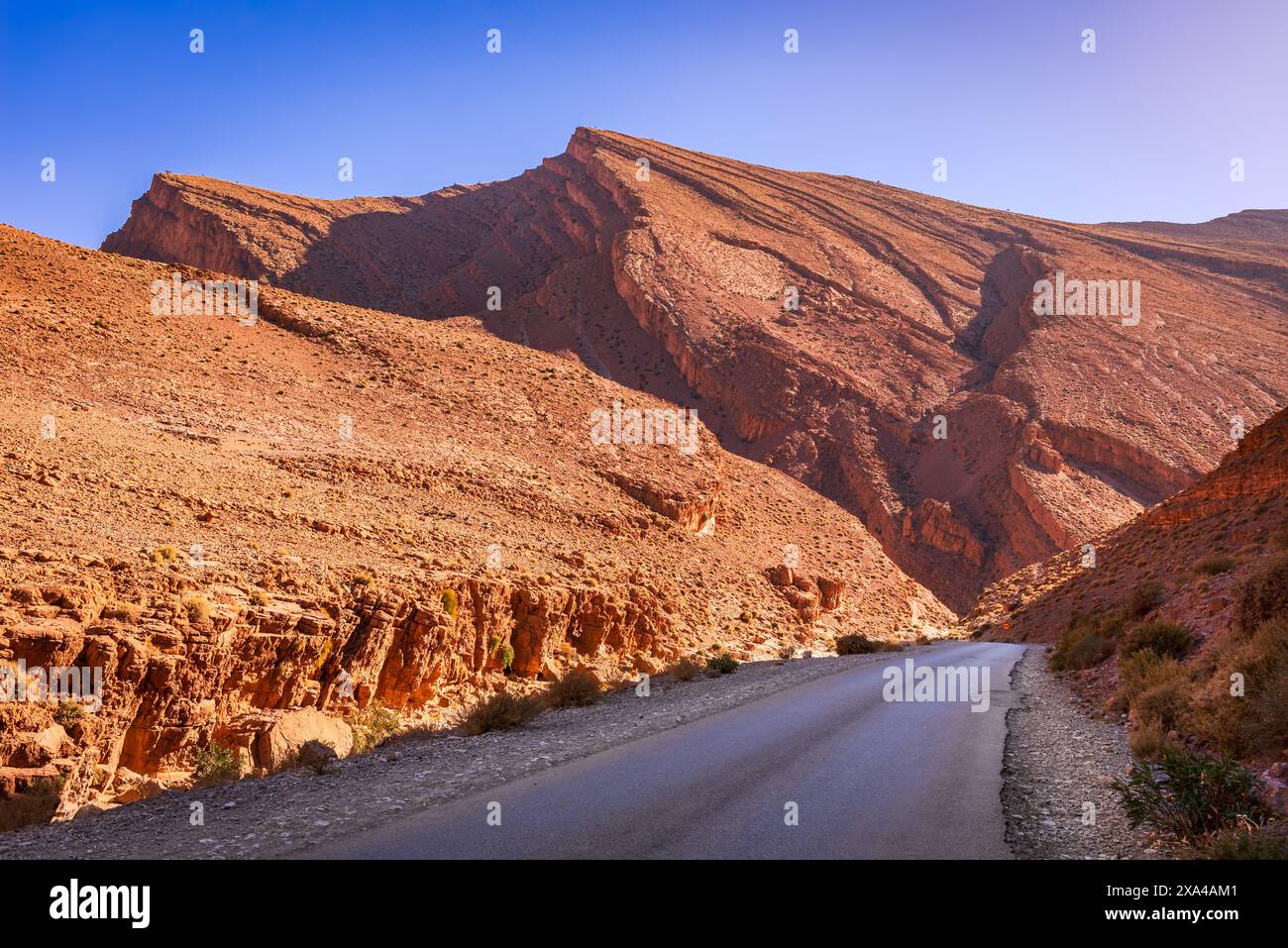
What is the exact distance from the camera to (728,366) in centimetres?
5759

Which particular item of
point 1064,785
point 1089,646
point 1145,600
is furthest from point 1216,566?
point 1064,785

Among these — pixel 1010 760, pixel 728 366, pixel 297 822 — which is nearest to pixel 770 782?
pixel 1010 760

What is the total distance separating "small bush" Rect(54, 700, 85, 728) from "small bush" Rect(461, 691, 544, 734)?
15.7ft

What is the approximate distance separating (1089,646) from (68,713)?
19.7 m

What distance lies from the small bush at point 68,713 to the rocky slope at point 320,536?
0.04 meters

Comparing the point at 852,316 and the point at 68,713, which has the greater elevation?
the point at 852,316

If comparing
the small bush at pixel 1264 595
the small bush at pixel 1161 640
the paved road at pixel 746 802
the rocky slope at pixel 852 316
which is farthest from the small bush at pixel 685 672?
the rocky slope at pixel 852 316

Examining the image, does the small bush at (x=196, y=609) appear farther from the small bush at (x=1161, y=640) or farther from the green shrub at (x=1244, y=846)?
the small bush at (x=1161, y=640)

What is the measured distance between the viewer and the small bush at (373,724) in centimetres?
1353

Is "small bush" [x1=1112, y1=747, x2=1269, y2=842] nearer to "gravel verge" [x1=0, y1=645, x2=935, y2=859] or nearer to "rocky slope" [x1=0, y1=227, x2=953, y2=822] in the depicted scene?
"gravel verge" [x1=0, y1=645, x2=935, y2=859]

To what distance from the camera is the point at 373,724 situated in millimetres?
14516

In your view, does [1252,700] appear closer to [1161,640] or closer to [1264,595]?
[1264,595]

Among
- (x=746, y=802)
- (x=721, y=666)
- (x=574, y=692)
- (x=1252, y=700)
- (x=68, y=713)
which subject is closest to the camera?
(x=746, y=802)

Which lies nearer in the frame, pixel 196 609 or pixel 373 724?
pixel 196 609
